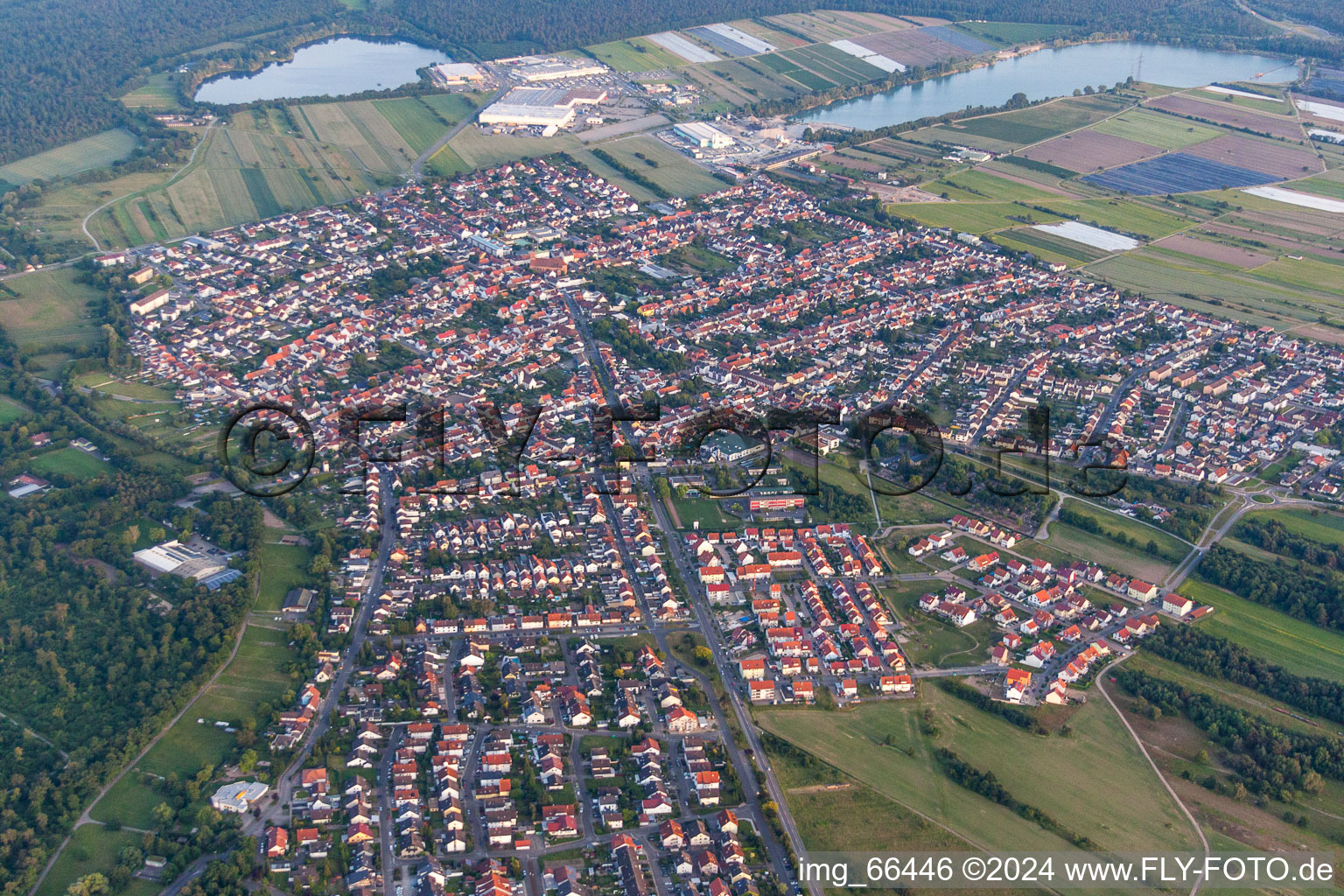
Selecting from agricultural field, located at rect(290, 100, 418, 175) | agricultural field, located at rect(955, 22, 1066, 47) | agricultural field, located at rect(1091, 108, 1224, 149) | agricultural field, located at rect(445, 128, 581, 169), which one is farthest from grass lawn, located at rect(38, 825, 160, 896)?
agricultural field, located at rect(955, 22, 1066, 47)

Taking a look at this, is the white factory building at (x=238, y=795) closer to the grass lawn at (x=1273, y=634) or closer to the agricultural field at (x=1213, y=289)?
the grass lawn at (x=1273, y=634)

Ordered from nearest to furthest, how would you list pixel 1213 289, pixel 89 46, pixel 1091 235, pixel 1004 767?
1. pixel 1004 767
2. pixel 1213 289
3. pixel 1091 235
4. pixel 89 46

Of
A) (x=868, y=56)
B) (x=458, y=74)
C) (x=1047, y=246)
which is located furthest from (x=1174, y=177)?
(x=458, y=74)

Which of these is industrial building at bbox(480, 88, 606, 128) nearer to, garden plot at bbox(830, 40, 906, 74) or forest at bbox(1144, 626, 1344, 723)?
garden plot at bbox(830, 40, 906, 74)

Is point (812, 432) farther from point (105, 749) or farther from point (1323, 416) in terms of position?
point (105, 749)

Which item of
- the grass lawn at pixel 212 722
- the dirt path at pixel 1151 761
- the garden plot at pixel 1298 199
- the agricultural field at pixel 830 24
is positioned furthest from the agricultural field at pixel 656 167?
the dirt path at pixel 1151 761

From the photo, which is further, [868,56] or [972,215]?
[868,56]

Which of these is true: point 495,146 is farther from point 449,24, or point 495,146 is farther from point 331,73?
point 449,24

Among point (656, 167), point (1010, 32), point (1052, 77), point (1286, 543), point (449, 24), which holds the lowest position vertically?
point (1286, 543)
